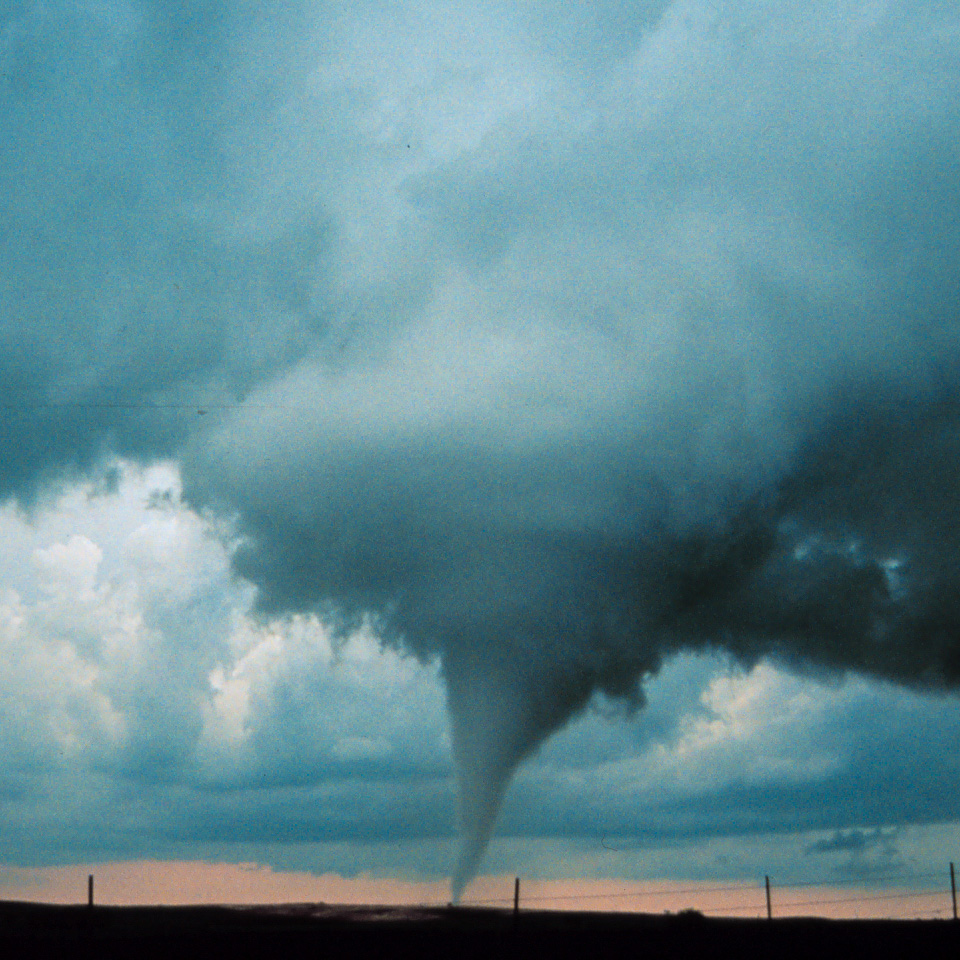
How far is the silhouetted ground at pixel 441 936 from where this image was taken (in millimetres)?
46719

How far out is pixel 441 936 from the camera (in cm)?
5175

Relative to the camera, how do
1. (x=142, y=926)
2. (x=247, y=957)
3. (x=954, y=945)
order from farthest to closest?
(x=142, y=926), (x=954, y=945), (x=247, y=957)

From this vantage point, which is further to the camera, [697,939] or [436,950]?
A: [697,939]

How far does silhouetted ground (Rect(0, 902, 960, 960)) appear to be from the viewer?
153 feet

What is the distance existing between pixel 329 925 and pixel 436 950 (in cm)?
1140

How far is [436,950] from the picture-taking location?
155 feet

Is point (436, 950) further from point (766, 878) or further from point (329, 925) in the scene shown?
point (766, 878)

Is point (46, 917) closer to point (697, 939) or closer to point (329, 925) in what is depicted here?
point (329, 925)

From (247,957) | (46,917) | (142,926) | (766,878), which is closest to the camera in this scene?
Result: (247,957)

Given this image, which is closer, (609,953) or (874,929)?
(609,953)

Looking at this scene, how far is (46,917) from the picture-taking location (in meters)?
61.8

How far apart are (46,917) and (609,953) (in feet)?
98.1

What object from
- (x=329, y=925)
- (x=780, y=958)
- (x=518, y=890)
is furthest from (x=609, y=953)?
(x=329, y=925)

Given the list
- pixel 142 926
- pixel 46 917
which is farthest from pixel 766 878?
pixel 46 917
